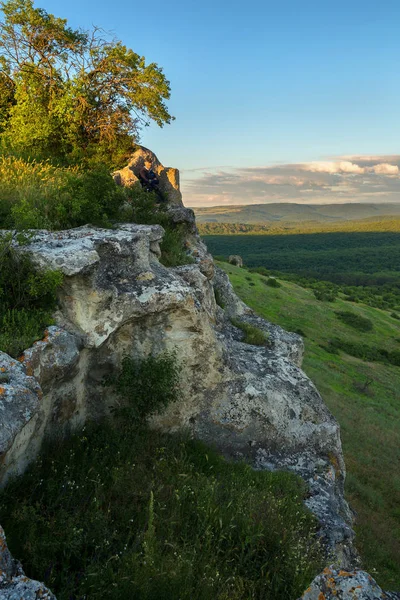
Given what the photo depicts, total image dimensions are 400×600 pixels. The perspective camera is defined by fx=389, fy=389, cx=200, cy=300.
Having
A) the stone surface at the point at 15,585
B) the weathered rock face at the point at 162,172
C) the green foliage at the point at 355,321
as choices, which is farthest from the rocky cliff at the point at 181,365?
the green foliage at the point at 355,321

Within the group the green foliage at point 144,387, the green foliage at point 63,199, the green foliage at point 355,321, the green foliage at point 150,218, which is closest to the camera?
the green foliage at point 144,387

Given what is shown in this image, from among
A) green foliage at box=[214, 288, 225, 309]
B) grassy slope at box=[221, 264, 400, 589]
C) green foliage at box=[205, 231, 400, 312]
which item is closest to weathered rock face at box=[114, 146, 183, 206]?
green foliage at box=[214, 288, 225, 309]

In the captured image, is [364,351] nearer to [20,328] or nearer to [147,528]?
[147,528]

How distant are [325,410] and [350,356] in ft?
106

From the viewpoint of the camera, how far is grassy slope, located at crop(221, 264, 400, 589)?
12062 millimetres

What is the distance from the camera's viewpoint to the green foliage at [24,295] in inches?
230

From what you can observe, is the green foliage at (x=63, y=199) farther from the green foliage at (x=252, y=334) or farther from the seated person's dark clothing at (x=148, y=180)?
the green foliage at (x=252, y=334)

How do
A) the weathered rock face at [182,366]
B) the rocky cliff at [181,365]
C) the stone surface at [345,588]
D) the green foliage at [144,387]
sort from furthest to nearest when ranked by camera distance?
the green foliage at [144,387] → the weathered rock face at [182,366] → the rocky cliff at [181,365] → the stone surface at [345,588]

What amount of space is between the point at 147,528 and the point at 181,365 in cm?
343

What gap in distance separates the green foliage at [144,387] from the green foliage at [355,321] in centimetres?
4586

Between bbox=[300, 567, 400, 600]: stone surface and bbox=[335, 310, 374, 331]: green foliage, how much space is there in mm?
48067

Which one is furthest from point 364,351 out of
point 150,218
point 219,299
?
point 150,218

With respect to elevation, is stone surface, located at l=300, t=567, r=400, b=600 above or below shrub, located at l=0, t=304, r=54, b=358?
below

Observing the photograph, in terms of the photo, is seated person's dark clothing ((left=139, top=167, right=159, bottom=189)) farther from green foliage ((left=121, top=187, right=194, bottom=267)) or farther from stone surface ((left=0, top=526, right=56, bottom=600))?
stone surface ((left=0, top=526, right=56, bottom=600))
